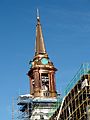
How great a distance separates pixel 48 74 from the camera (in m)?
97.2

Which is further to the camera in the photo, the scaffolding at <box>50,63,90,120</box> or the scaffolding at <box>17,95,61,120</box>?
the scaffolding at <box>17,95,61,120</box>

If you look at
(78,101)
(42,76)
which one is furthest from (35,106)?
(78,101)

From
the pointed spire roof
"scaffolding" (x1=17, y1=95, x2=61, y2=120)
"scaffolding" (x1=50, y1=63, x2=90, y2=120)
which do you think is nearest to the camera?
"scaffolding" (x1=50, y1=63, x2=90, y2=120)

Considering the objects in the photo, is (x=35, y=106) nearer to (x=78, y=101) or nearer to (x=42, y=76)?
(x=42, y=76)

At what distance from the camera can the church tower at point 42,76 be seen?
310ft

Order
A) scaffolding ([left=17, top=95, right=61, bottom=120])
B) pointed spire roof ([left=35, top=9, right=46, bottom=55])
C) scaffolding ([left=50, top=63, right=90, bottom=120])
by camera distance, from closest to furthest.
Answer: scaffolding ([left=50, top=63, right=90, bottom=120]) → scaffolding ([left=17, top=95, right=61, bottom=120]) → pointed spire roof ([left=35, top=9, right=46, bottom=55])

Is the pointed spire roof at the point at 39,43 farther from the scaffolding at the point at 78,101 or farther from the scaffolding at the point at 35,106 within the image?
the scaffolding at the point at 78,101

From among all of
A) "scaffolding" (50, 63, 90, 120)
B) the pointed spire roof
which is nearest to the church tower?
the pointed spire roof

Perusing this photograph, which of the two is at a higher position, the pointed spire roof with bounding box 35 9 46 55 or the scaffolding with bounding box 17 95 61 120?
the pointed spire roof with bounding box 35 9 46 55

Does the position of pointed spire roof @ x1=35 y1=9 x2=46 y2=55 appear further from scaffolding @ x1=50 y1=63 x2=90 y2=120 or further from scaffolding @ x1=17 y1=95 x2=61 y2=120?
scaffolding @ x1=50 y1=63 x2=90 y2=120

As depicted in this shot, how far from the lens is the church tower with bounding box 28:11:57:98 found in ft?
310

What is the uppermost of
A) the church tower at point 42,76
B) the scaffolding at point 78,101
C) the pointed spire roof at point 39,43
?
the pointed spire roof at point 39,43

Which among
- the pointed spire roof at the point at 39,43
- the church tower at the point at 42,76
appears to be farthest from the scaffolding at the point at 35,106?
the pointed spire roof at the point at 39,43

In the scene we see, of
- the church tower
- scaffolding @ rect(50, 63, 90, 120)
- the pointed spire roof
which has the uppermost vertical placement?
the pointed spire roof
